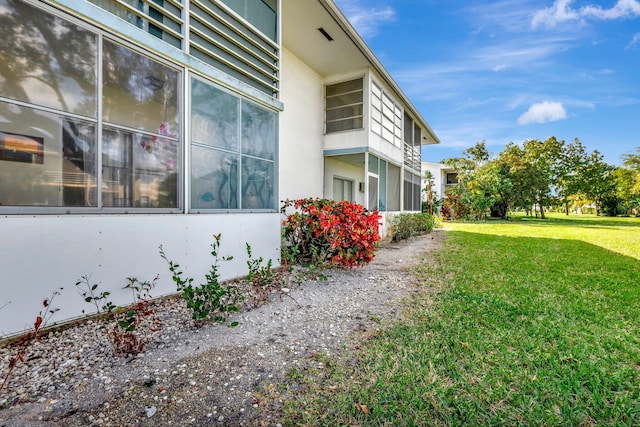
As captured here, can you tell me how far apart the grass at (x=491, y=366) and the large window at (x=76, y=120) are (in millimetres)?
3060

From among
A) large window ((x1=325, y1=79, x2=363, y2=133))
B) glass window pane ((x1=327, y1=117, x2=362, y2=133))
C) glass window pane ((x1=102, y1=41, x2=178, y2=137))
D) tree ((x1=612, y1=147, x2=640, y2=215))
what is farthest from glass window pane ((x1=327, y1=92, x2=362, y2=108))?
tree ((x1=612, y1=147, x2=640, y2=215))

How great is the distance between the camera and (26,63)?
292 centimetres

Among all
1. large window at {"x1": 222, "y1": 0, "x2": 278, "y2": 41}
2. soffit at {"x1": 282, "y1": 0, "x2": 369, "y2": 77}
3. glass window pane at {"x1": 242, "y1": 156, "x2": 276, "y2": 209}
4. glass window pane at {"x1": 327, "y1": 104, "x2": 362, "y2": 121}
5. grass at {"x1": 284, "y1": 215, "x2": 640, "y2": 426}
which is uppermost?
soffit at {"x1": 282, "y1": 0, "x2": 369, "y2": 77}

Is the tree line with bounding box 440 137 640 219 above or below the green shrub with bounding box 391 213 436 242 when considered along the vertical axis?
above

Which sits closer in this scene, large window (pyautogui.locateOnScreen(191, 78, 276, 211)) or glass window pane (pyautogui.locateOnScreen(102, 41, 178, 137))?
glass window pane (pyautogui.locateOnScreen(102, 41, 178, 137))

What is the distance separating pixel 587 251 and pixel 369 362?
32.9 ft

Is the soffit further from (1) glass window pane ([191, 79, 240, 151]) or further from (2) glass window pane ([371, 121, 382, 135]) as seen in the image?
(1) glass window pane ([191, 79, 240, 151])

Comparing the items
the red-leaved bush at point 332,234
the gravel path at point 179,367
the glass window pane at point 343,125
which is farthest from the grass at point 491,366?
the glass window pane at point 343,125

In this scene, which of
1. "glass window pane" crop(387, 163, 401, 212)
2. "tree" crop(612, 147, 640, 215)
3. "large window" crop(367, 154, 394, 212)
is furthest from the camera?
"tree" crop(612, 147, 640, 215)

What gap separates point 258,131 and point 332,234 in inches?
92.7

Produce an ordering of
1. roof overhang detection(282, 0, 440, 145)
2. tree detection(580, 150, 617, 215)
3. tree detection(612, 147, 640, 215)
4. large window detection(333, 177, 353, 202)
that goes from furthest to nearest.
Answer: tree detection(612, 147, 640, 215) < tree detection(580, 150, 617, 215) < large window detection(333, 177, 353, 202) < roof overhang detection(282, 0, 440, 145)

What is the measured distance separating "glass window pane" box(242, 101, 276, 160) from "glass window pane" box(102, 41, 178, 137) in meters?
1.28

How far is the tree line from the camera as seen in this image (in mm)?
26406

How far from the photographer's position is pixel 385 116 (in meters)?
11.1
